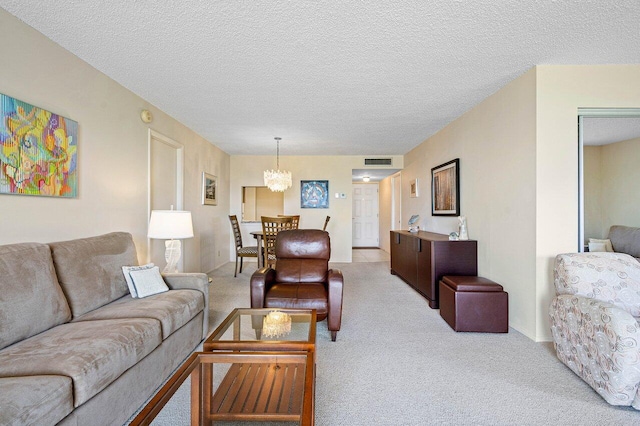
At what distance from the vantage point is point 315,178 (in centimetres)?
678

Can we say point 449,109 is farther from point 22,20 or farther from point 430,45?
point 22,20

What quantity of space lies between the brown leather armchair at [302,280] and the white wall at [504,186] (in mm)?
1722

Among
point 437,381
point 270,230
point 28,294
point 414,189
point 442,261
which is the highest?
point 414,189

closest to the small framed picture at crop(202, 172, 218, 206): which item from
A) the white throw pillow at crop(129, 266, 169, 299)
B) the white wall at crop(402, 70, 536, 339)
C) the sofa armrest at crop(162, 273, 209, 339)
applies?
the sofa armrest at crop(162, 273, 209, 339)

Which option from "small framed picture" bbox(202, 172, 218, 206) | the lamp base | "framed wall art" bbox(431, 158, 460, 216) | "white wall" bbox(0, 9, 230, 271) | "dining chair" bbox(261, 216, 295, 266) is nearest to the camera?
"white wall" bbox(0, 9, 230, 271)

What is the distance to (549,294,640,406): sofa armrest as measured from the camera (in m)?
1.63

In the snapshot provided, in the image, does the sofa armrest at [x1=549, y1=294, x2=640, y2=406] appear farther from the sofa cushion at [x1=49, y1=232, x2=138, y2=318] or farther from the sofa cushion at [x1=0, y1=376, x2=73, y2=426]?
the sofa cushion at [x1=49, y1=232, x2=138, y2=318]

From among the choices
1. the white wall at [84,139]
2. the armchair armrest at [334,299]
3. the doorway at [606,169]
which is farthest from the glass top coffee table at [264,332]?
the doorway at [606,169]

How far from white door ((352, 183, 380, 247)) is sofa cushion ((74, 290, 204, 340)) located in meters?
7.42

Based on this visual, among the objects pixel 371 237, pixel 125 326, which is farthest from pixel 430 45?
pixel 371 237

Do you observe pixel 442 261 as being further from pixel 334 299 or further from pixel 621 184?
pixel 621 184

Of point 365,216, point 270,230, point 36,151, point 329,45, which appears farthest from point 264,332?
point 365,216

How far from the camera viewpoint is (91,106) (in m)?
2.62

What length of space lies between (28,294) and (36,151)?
104 cm
